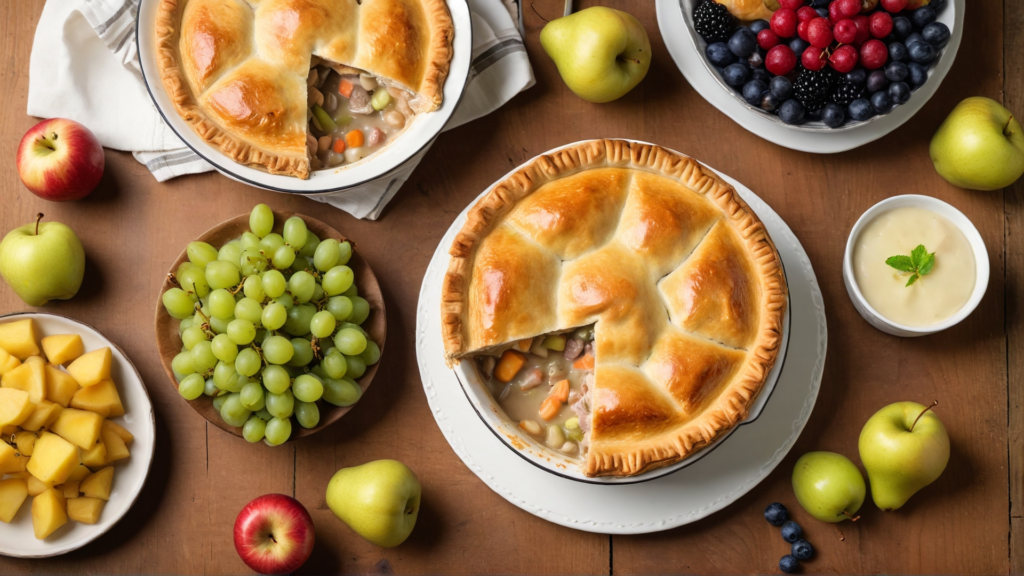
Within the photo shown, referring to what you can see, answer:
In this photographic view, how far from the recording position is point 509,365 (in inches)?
99.3

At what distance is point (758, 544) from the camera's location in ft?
9.22

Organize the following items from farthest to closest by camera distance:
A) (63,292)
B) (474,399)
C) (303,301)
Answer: (63,292) → (303,301) → (474,399)

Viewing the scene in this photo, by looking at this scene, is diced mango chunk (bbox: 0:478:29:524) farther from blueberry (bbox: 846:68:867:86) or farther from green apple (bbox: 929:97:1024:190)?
green apple (bbox: 929:97:1024:190)

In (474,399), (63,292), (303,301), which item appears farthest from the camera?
(63,292)

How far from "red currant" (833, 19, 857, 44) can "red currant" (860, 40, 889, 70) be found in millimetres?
62

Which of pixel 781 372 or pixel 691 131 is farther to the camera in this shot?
pixel 691 131

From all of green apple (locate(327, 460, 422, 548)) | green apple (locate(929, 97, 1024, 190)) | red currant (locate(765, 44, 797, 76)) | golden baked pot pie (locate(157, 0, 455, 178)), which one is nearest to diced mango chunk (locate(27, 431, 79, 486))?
green apple (locate(327, 460, 422, 548))

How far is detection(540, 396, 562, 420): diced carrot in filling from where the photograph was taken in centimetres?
250

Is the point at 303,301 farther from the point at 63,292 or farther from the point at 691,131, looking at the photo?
the point at 691,131

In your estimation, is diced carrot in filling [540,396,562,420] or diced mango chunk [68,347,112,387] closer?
diced carrot in filling [540,396,562,420]

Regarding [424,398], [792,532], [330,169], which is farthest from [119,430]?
[792,532]

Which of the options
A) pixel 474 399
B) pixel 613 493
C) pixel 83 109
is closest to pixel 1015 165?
pixel 613 493

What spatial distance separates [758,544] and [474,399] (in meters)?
1.32

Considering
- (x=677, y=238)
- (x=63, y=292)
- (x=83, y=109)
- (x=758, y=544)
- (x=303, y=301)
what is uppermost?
(x=677, y=238)
